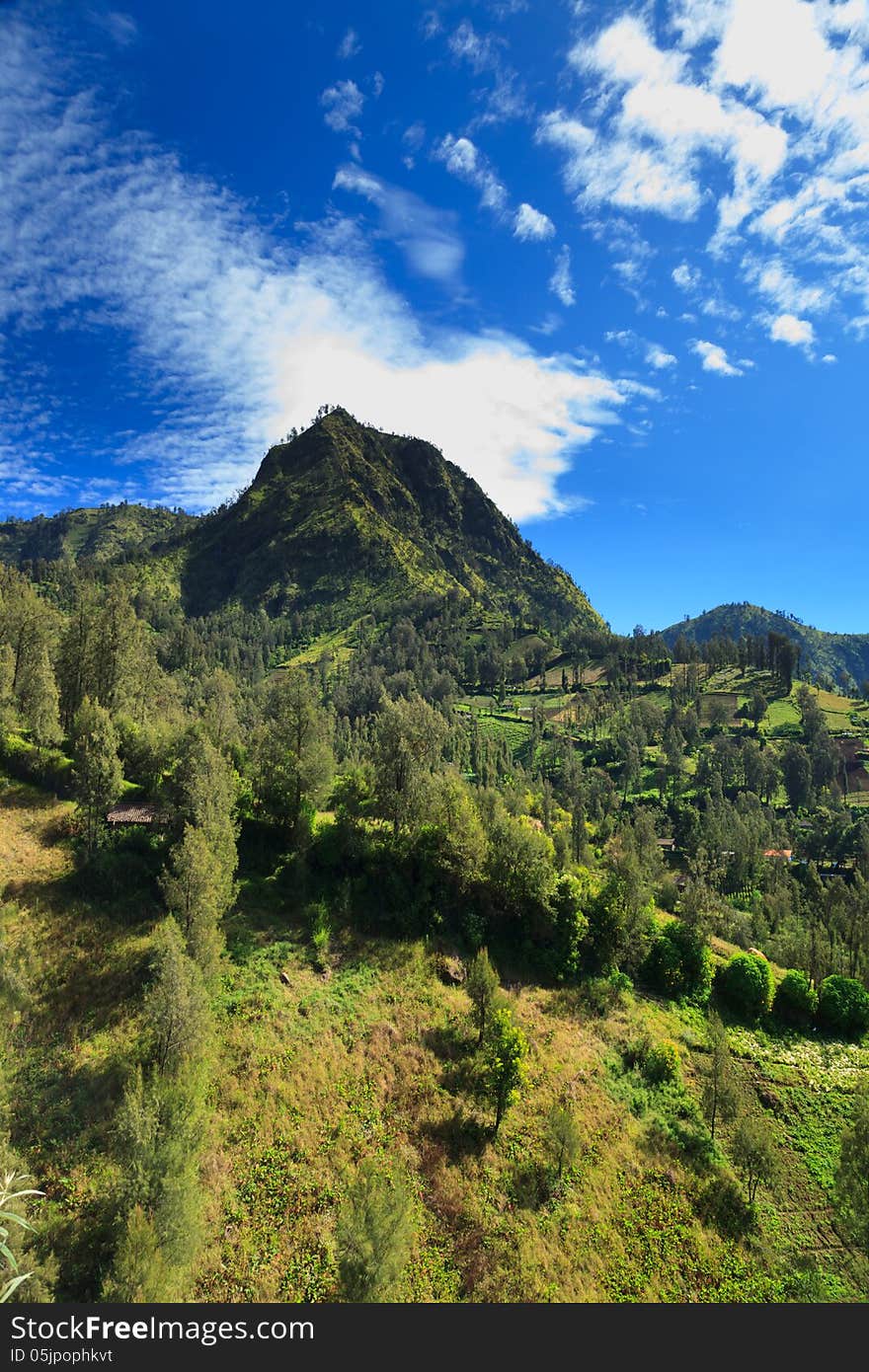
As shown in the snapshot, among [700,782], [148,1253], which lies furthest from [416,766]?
[700,782]

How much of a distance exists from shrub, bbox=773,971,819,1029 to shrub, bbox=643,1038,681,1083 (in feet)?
43.1

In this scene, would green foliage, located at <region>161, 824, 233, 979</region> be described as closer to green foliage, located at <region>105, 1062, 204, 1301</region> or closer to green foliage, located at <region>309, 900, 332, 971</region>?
green foliage, located at <region>309, 900, 332, 971</region>

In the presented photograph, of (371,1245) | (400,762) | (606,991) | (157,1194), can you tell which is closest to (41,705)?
(400,762)

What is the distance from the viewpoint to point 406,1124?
32.0m

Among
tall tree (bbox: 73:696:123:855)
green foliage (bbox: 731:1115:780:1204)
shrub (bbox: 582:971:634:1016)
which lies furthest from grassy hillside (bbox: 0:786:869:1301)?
tall tree (bbox: 73:696:123:855)

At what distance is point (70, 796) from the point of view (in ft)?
162

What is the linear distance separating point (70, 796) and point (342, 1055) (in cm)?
3195

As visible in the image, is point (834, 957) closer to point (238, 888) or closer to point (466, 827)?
point (466, 827)

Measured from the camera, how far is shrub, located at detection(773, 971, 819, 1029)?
46.1 metres

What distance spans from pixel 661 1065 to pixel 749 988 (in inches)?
484

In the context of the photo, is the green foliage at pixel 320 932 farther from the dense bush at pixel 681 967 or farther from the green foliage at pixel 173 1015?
the dense bush at pixel 681 967

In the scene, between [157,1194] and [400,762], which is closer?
[157,1194]

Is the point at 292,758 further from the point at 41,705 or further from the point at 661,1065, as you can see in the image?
the point at 661,1065
